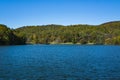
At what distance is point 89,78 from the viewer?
44.3m

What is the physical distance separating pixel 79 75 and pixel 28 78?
848 cm

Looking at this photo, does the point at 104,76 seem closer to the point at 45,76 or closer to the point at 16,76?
the point at 45,76

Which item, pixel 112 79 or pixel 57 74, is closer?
pixel 112 79

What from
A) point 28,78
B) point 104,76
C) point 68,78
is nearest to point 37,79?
point 28,78

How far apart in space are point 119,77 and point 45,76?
11418 mm

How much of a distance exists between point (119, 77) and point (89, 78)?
474cm

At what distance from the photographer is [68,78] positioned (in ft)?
146

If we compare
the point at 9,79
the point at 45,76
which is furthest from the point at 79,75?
the point at 9,79

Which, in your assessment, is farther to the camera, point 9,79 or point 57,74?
point 57,74

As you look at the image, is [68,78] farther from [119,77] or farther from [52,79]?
[119,77]

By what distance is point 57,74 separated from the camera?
48.8 metres

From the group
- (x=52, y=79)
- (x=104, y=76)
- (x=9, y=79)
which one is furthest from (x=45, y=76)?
(x=104, y=76)

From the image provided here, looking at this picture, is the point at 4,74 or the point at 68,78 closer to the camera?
the point at 68,78

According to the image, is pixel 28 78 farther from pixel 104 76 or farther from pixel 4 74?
pixel 104 76
